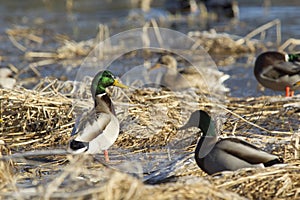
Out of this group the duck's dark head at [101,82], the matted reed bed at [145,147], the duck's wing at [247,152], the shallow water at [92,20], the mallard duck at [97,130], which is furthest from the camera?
the shallow water at [92,20]

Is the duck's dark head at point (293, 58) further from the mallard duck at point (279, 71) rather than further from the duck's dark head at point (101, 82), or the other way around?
the duck's dark head at point (101, 82)

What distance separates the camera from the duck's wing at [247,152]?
12.8 feet

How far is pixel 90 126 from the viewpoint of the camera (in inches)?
191

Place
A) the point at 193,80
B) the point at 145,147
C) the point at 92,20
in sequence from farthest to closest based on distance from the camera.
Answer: the point at 92,20
the point at 193,80
the point at 145,147

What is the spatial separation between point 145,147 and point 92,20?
339 inches

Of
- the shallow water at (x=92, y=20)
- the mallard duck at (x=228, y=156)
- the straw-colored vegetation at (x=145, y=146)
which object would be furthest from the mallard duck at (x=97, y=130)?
the shallow water at (x=92, y=20)

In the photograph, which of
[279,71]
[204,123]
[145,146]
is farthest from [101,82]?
[279,71]

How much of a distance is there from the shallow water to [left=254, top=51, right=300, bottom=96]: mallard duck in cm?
95

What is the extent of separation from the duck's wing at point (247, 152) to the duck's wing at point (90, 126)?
113cm

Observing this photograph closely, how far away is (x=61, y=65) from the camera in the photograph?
965 centimetres

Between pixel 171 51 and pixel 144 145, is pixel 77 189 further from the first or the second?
pixel 171 51

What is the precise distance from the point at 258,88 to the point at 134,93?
1900mm

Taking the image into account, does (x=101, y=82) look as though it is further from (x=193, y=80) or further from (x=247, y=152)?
(x=193, y=80)

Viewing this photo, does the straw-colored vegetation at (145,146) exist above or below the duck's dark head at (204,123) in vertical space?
below
